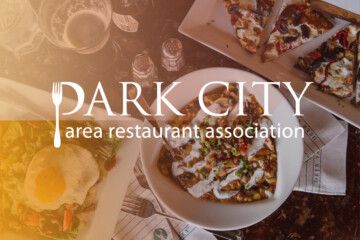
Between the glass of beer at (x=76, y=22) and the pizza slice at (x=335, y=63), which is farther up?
the glass of beer at (x=76, y=22)

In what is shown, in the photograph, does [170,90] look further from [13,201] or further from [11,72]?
[13,201]

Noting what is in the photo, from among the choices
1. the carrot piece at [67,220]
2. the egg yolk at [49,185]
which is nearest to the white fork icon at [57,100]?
the egg yolk at [49,185]

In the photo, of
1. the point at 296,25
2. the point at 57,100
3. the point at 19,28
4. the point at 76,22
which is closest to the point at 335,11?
the point at 296,25

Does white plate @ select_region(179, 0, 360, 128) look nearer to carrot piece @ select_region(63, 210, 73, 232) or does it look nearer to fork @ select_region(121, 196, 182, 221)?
fork @ select_region(121, 196, 182, 221)

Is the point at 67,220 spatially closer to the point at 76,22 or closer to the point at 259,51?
the point at 76,22

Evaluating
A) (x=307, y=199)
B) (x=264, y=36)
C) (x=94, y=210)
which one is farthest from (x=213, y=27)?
(x=94, y=210)

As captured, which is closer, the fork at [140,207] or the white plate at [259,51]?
the white plate at [259,51]

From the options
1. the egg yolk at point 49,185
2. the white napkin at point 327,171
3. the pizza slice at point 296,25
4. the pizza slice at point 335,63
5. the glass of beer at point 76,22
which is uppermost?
the glass of beer at point 76,22

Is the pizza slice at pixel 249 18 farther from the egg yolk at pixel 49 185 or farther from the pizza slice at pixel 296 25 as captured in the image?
the egg yolk at pixel 49 185
